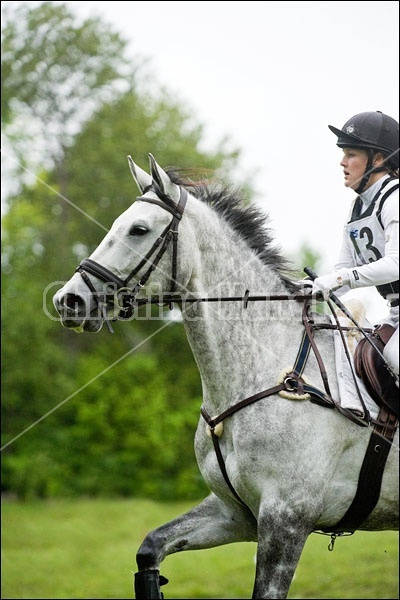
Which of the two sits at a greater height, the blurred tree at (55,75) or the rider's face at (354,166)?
the blurred tree at (55,75)

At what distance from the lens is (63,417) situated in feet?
86.8

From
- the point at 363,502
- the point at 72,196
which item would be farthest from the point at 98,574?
Result: the point at 72,196

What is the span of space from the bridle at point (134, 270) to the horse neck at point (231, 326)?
23 cm

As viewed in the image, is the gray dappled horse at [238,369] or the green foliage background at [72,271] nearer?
the gray dappled horse at [238,369]

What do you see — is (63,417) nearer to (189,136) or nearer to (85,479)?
(85,479)

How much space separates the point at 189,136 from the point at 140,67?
3.51 m

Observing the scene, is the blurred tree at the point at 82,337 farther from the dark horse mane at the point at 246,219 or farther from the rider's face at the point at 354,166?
the rider's face at the point at 354,166

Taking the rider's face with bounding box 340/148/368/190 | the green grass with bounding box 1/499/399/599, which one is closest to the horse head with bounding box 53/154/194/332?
the rider's face with bounding box 340/148/368/190

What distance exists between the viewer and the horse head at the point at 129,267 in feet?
14.9

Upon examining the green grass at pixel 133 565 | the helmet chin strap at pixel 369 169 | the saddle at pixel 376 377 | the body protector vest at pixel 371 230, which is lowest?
the green grass at pixel 133 565

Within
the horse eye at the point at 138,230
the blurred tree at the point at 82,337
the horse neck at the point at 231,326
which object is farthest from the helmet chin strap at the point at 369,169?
the blurred tree at the point at 82,337

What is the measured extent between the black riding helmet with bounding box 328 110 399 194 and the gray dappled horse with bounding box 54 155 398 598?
0.82 m

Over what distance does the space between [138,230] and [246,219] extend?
2.93 feet

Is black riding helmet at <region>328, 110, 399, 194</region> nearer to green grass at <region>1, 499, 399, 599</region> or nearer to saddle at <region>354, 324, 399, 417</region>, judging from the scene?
saddle at <region>354, 324, 399, 417</region>
